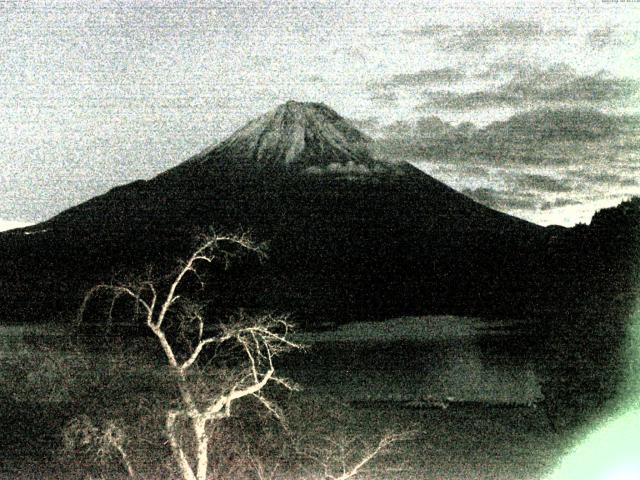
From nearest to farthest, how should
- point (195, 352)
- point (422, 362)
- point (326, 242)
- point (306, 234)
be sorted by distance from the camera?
point (195, 352) < point (422, 362) < point (326, 242) < point (306, 234)

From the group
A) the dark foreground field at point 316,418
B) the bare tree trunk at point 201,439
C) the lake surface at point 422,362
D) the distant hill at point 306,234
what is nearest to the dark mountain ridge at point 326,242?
the distant hill at point 306,234

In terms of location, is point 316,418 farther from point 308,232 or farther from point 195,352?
point 308,232

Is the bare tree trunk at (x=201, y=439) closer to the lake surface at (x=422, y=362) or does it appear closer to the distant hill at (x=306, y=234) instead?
the lake surface at (x=422, y=362)

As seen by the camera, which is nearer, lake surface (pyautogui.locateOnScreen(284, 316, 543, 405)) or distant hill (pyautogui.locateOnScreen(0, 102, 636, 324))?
lake surface (pyautogui.locateOnScreen(284, 316, 543, 405))

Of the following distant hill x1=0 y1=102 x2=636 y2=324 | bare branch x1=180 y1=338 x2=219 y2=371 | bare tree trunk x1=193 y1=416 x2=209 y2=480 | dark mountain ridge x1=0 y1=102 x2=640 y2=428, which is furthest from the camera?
distant hill x1=0 y1=102 x2=636 y2=324

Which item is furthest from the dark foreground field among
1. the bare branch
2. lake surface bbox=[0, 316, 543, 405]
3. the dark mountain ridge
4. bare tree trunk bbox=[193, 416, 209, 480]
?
the dark mountain ridge

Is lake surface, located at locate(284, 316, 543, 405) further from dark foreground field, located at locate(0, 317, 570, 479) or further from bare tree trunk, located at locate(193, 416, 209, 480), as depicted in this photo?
bare tree trunk, located at locate(193, 416, 209, 480)

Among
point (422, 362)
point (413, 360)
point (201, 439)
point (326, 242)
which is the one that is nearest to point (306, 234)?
point (326, 242)

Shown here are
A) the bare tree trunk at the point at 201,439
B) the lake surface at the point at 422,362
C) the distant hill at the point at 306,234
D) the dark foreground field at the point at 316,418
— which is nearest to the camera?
the bare tree trunk at the point at 201,439

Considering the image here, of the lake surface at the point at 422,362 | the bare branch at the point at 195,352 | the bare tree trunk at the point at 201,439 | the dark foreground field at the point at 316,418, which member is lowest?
the lake surface at the point at 422,362
